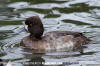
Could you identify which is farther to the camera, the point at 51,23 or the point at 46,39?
the point at 51,23

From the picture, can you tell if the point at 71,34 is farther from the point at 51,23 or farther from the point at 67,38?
the point at 51,23

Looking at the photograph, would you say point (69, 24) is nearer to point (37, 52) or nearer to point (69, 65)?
point (37, 52)

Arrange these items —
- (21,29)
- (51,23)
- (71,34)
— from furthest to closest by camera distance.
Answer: (51,23)
(21,29)
(71,34)

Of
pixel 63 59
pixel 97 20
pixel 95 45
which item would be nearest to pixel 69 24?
pixel 97 20

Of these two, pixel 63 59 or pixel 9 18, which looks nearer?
pixel 63 59

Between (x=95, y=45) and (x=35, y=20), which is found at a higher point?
(x=35, y=20)

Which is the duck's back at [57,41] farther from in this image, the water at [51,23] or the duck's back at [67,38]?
the water at [51,23]

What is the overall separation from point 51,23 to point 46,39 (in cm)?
224

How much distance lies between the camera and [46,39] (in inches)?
472

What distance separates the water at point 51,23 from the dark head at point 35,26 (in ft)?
1.81

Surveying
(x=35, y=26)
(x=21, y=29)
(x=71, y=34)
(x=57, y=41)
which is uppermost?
→ (x=35, y=26)

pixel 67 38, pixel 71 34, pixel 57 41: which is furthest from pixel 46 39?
pixel 71 34

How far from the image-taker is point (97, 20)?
14.1 meters

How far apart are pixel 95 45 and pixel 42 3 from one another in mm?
4774
